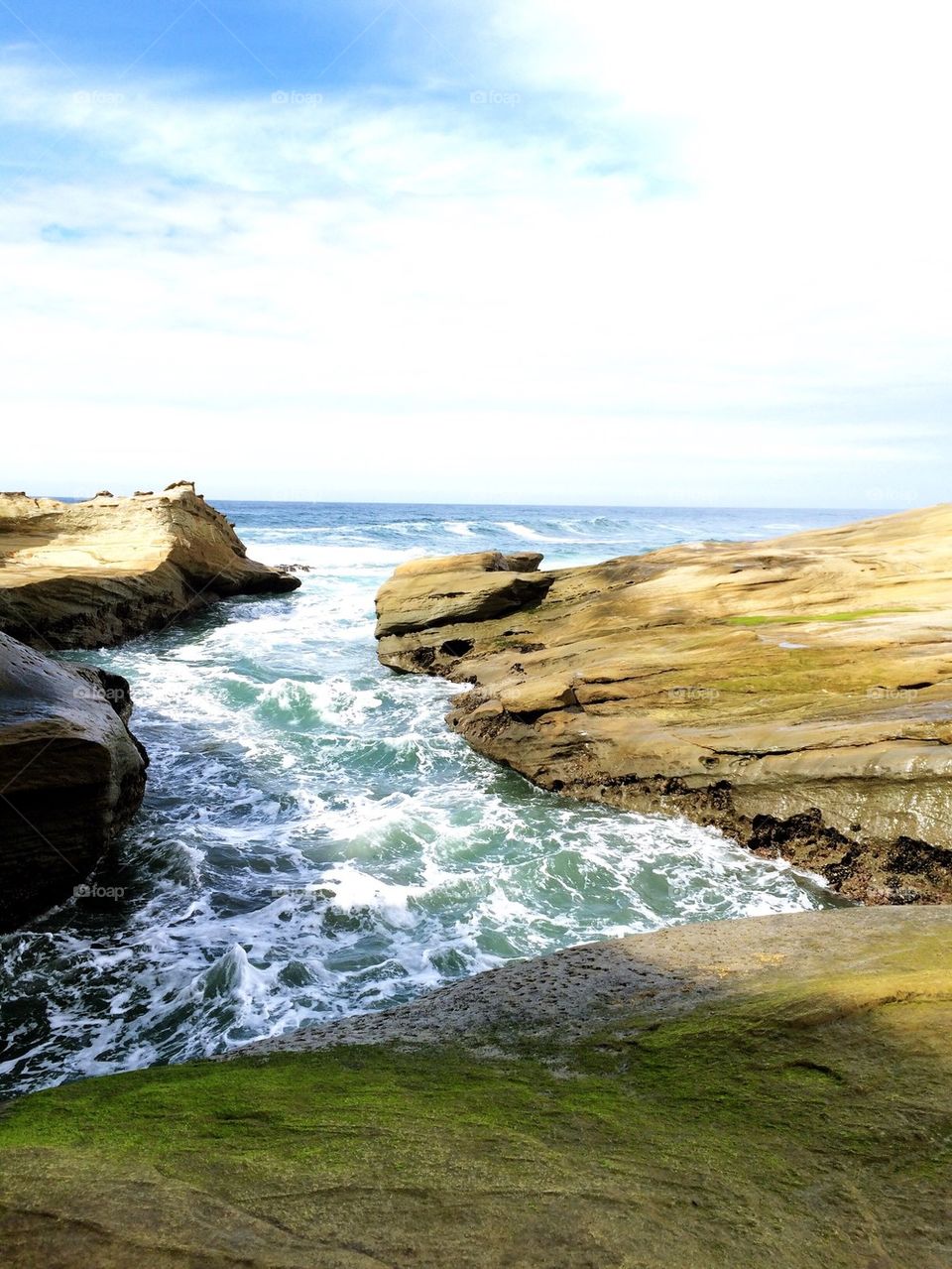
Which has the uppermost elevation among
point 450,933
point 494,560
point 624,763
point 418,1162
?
point 494,560

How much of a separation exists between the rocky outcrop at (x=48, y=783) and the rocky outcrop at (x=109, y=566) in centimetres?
1203

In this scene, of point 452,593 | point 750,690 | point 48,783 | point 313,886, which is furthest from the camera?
point 452,593

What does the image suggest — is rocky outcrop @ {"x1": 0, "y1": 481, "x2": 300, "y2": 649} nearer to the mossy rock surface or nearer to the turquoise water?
the turquoise water

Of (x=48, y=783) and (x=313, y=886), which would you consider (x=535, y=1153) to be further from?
(x=48, y=783)

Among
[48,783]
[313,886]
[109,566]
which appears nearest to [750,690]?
[313,886]

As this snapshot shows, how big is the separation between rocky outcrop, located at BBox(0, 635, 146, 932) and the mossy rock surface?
4226 millimetres

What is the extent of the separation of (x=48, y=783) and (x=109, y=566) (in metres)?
16.8

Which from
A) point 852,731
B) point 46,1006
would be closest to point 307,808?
point 46,1006

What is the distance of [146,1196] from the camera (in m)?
2.45

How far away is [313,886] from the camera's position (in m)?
8.52

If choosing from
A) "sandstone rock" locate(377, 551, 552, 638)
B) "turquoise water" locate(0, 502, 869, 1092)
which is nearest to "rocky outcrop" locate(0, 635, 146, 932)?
"turquoise water" locate(0, 502, 869, 1092)

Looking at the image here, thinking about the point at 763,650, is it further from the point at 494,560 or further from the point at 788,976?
the point at 494,560

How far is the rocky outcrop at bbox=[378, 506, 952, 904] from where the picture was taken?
28.5 feet

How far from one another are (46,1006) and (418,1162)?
190 inches
